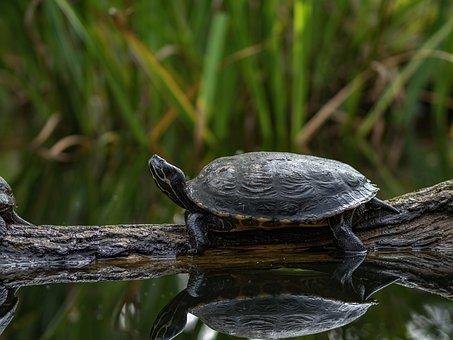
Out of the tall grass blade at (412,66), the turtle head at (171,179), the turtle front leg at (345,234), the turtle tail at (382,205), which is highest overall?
the tall grass blade at (412,66)

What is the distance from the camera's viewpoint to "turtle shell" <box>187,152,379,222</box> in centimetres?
288

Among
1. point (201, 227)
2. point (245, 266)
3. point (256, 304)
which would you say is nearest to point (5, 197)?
point (201, 227)

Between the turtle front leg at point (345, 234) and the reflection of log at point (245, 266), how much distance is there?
62mm

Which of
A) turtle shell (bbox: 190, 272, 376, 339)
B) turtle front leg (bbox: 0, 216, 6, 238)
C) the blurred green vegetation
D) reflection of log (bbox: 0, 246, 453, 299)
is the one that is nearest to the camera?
turtle shell (bbox: 190, 272, 376, 339)

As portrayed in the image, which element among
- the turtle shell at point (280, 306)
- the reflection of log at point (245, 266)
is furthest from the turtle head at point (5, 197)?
the turtle shell at point (280, 306)

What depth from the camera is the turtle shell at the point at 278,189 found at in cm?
288

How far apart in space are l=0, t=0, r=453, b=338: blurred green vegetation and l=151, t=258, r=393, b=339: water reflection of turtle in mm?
2140

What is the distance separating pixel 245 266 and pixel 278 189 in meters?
0.30

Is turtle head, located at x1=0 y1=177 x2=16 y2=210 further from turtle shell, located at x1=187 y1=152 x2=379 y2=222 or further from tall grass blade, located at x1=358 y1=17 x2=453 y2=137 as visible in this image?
tall grass blade, located at x1=358 y1=17 x2=453 y2=137

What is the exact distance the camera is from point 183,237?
3014 mm

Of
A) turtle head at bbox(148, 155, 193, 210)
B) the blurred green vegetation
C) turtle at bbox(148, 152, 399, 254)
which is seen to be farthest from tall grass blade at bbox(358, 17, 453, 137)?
turtle head at bbox(148, 155, 193, 210)

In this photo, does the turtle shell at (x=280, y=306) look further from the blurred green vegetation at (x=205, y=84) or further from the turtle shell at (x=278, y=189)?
the blurred green vegetation at (x=205, y=84)

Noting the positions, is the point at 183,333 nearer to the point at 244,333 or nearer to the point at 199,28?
the point at 244,333

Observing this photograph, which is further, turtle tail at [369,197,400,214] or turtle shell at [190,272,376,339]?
turtle tail at [369,197,400,214]
